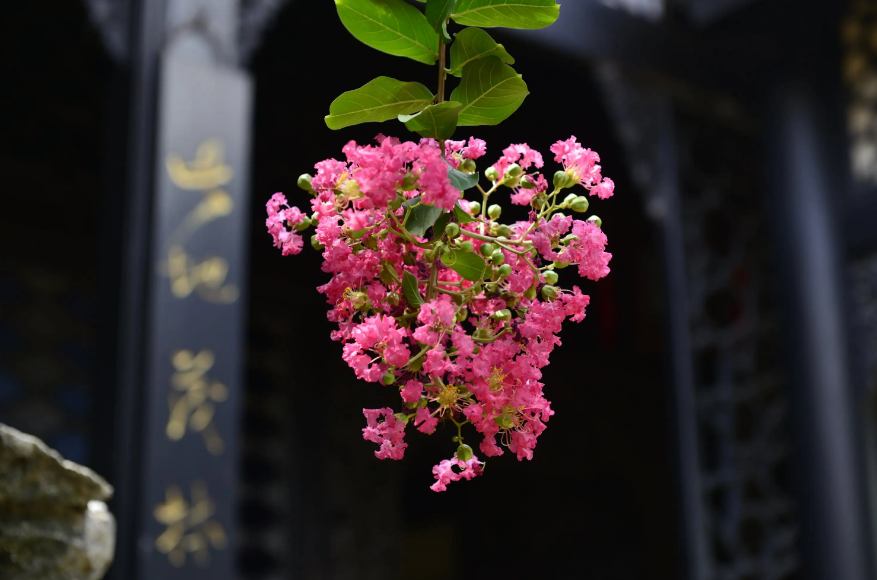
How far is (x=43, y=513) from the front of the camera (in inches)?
48.3

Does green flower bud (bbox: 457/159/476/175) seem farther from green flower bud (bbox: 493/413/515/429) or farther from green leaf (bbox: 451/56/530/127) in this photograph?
green flower bud (bbox: 493/413/515/429)

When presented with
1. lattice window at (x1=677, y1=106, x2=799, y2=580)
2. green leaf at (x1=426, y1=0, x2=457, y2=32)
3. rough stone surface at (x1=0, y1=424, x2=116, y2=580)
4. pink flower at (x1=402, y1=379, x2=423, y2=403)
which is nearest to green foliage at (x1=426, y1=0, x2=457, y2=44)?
green leaf at (x1=426, y1=0, x2=457, y2=32)

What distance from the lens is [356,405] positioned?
5621 mm

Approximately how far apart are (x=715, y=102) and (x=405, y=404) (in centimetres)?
433

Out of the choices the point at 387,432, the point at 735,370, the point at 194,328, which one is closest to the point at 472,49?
the point at 387,432

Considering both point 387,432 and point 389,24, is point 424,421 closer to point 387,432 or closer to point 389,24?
point 387,432

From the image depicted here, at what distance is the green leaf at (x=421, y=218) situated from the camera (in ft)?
1.68

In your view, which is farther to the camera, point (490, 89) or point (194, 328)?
point (194, 328)

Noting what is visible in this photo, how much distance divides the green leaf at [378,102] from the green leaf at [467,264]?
0.31ft

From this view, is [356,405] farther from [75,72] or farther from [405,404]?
[405,404]

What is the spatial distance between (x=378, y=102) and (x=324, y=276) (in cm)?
525

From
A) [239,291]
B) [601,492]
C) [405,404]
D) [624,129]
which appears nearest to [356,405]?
[601,492]

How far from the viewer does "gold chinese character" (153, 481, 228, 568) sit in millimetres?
2662

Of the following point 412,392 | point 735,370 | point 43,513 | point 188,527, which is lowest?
point 188,527
